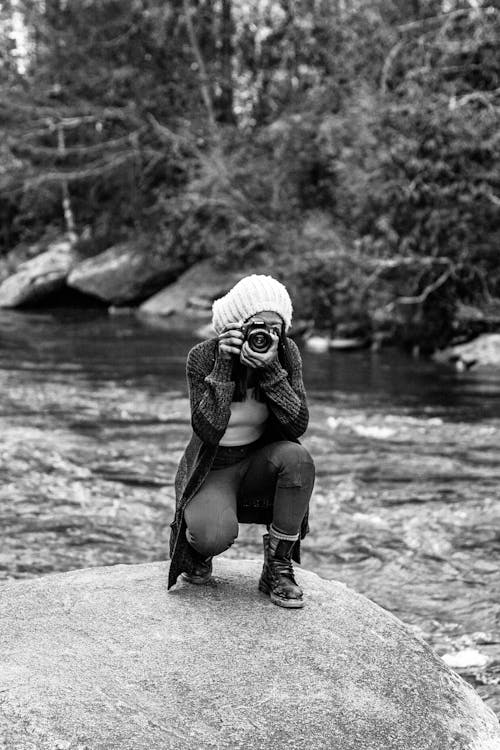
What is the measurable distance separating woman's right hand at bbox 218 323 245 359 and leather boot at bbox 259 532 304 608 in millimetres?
767

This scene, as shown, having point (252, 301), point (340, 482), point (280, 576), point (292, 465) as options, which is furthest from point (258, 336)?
point (340, 482)

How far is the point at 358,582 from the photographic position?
589 centimetres

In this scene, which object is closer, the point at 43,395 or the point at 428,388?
the point at 43,395

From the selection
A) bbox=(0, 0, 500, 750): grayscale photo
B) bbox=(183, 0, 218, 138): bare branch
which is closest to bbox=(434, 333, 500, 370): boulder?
bbox=(0, 0, 500, 750): grayscale photo

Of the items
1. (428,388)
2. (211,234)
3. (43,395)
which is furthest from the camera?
(211,234)

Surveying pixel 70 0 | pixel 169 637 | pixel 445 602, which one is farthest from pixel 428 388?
pixel 70 0

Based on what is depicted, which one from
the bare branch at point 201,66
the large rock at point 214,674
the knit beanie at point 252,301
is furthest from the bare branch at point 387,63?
the large rock at point 214,674

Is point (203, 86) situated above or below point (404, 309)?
above

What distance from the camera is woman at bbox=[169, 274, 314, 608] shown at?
3.75 m

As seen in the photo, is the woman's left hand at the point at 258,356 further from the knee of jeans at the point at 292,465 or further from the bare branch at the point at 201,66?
the bare branch at the point at 201,66

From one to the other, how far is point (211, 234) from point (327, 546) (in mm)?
17301

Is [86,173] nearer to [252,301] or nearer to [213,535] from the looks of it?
[252,301]

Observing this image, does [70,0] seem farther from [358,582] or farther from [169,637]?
[169,637]

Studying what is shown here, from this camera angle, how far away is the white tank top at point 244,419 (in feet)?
12.8
